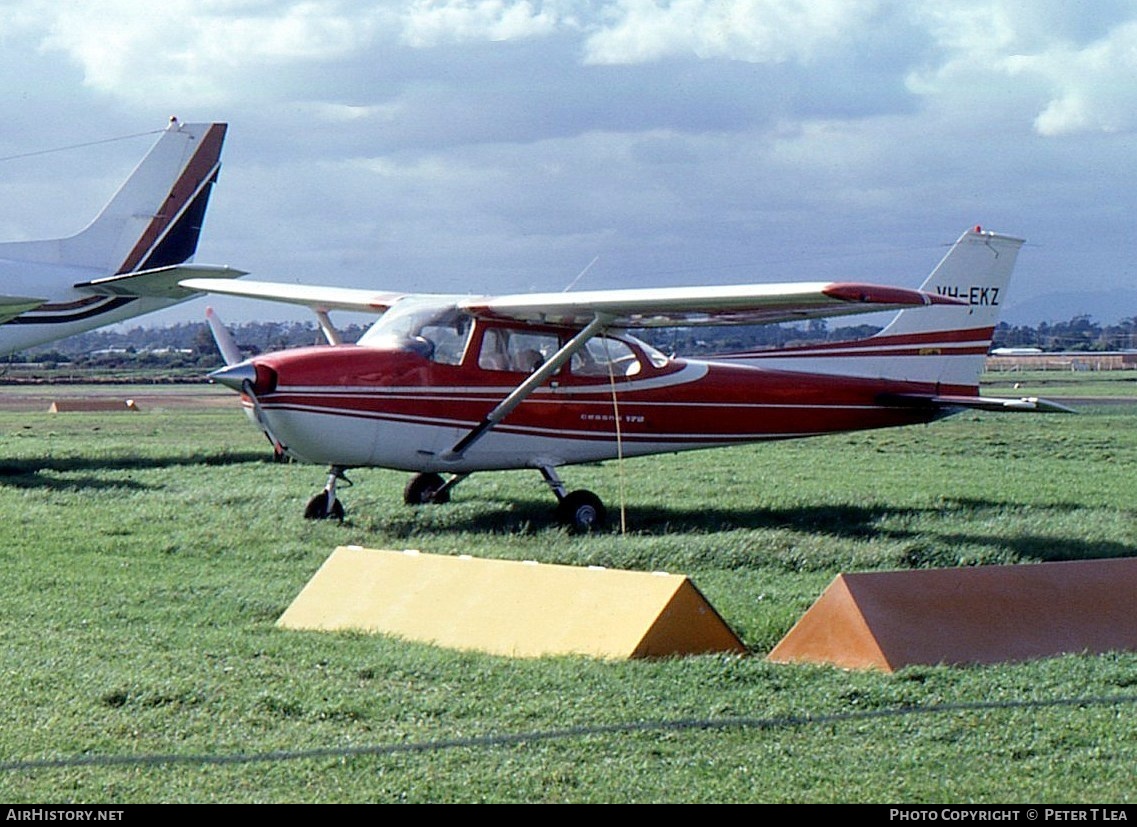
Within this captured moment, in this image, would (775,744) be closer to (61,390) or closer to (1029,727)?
(1029,727)

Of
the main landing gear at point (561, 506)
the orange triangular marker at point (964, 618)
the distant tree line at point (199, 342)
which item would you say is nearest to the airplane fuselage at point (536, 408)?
the main landing gear at point (561, 506)

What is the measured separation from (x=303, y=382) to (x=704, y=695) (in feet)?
23.1

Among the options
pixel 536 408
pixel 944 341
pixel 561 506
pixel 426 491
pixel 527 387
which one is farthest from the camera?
pixel 944 341

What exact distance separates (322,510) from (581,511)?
2.32m

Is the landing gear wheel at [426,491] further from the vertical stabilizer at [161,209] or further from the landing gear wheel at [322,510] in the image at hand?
the vertical stabilizer at [161,209]

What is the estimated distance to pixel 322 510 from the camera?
42.2 feet

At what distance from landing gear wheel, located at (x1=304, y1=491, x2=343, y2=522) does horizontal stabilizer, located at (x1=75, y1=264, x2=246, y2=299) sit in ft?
27.6

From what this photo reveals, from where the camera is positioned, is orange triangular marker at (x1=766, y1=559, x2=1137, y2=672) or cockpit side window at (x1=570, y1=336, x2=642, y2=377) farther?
cockpit side window at (x1=570, y1=336, x2=642, y2=377)

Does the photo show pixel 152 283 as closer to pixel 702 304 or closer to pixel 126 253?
pixel 126 253

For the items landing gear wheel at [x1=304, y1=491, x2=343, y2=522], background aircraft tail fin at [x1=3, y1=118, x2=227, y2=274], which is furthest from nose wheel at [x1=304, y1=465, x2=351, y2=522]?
background aircraft tail fin at [x1=3, y1=118, x2=227, y2=274]

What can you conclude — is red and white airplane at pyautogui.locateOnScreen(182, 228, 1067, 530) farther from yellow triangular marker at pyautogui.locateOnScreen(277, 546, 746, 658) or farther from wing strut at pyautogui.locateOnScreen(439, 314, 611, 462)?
yellow triangular marker at pyautogui.locateOnScreen(277, 546, 746, 658)

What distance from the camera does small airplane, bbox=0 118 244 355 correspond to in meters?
24.2

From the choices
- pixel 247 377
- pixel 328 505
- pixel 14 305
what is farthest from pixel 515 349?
pixel 14 305

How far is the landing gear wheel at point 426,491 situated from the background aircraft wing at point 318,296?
6.42ft
